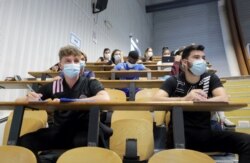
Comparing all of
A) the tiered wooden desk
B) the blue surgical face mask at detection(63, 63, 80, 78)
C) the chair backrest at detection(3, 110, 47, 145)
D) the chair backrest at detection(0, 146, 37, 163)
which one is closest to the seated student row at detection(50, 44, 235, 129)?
the blue surgical face mask at detection(63, 63, 80, 78)

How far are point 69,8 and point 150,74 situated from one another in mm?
2150

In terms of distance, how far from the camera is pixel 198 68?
160 centimetres

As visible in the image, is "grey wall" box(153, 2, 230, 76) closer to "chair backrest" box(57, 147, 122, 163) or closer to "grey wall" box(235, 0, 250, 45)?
"grey wall" box(235, 0, 250, 45)

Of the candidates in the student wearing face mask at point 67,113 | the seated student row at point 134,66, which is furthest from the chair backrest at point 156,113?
the student wearing face mask at point 67,113

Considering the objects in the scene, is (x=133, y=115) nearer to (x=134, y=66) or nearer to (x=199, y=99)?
(x=199, y=99)

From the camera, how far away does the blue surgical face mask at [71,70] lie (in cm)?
154

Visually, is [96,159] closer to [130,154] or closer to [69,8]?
[130,154]

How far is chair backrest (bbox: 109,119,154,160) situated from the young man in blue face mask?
135 millimetres

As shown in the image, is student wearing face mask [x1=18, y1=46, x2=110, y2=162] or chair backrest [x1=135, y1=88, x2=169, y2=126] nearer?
student wearing face mask [x1=18, y1=46, x2=110, y2=162]

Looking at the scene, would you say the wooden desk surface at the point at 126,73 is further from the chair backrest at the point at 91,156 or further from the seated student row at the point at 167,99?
the chair backrest at the point at 91,156

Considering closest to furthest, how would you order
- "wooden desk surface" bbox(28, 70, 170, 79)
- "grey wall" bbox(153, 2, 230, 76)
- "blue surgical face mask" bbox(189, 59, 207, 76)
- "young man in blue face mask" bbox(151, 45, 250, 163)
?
"young man in blue face mask" bbox(151, 45, 250, 163) → "blue surgical face mask" bbox(189, 59, 207, 76) → "wooden desk surface" bbox(28, 70, 170, 79) → "grey wall" bbox(153, 2, 230, 76)

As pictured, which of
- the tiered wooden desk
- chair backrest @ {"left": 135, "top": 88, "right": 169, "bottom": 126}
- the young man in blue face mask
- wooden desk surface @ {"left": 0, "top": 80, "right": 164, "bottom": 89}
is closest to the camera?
the tiered wooden desk

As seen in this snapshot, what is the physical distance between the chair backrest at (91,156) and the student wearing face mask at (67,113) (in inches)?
9.1

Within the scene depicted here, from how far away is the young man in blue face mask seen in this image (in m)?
1.29
